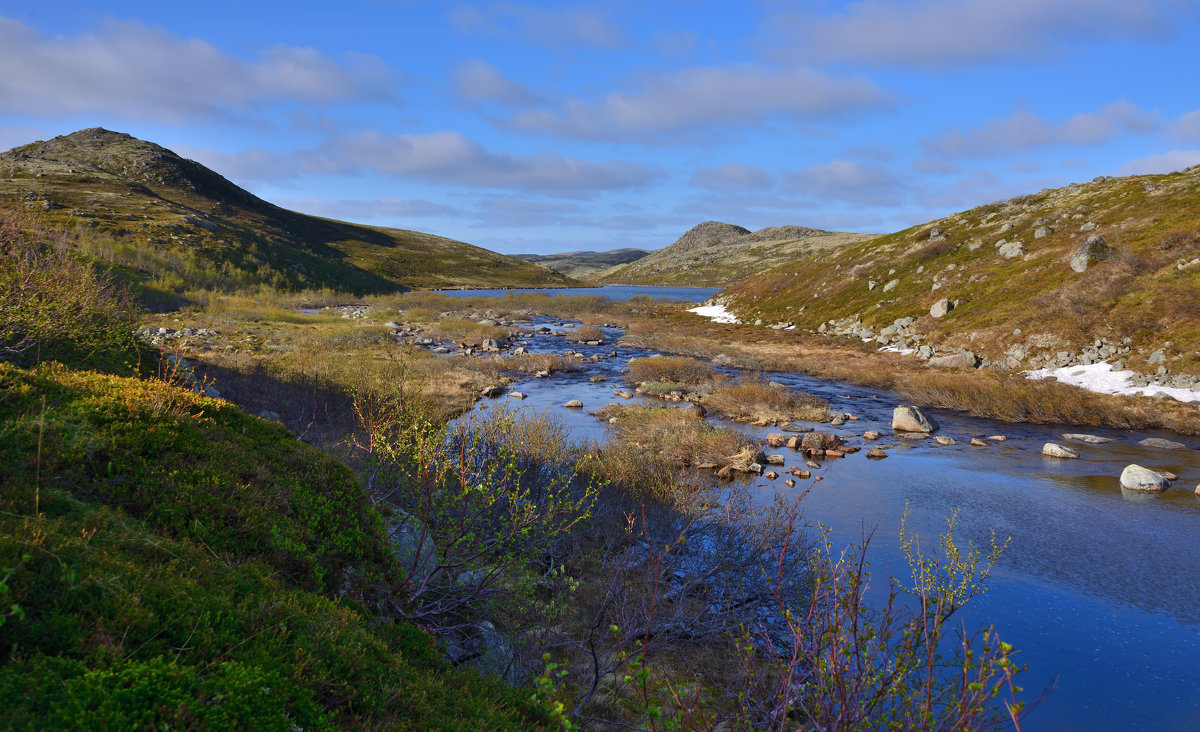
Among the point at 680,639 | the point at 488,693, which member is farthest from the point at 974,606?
the point at 488,693

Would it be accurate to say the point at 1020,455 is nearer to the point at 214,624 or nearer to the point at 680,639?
the point at 680,639

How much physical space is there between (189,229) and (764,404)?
72.0 meters

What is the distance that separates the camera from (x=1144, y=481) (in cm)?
1420

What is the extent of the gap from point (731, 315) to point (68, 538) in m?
57.9

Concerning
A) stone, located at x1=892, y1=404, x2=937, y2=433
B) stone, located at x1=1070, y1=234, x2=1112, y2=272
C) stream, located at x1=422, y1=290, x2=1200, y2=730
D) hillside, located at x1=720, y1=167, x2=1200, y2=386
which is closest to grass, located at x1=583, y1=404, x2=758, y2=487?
stream, located at x1=422, y1=290, x2=1200, y2=730

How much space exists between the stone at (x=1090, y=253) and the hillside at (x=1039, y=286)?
9 cm

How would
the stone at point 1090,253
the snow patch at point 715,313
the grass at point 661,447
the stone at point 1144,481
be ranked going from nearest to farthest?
1. the grass at point 661,447
2. the stone at point 1144,481
3. the stone at point 1090,253
4. the snow patch at point 715,313

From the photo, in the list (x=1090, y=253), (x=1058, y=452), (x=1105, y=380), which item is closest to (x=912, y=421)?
(x=1058, y=452)

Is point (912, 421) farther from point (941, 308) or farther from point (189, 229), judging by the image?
point (189, 229)

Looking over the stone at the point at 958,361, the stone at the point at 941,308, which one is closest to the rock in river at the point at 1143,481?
the stone at the point at 958,361

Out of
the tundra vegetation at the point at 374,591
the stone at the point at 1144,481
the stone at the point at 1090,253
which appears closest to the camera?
the tundra vegetation at the point at 374,591

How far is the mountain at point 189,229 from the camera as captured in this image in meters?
52.0

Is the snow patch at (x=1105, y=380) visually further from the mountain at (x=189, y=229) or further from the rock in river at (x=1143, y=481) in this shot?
the mountain at (x=189, y=229)

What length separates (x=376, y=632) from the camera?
17.8 ft
